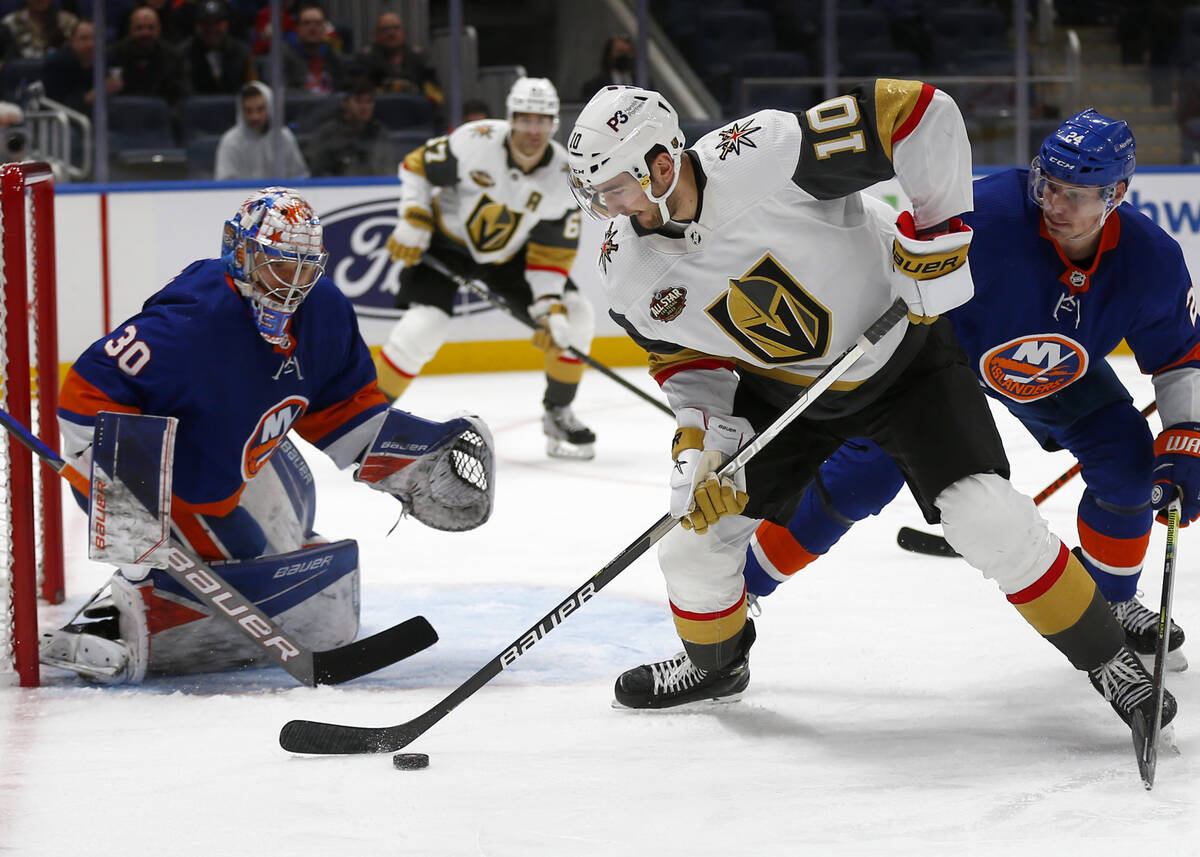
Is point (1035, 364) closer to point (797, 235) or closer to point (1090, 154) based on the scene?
point (1090, 154)

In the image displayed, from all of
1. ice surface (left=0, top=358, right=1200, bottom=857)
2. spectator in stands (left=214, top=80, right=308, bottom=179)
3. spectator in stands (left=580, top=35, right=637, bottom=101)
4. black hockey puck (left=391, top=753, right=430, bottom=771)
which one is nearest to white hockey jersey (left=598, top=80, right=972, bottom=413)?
ice surface (left=0, top=358, right=1200, bottom=857)

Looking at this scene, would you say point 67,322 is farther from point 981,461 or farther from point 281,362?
point 981,461

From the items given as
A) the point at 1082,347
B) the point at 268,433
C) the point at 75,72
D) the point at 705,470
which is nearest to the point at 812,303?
the point at 705,470

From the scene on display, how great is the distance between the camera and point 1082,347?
2512 millimetres

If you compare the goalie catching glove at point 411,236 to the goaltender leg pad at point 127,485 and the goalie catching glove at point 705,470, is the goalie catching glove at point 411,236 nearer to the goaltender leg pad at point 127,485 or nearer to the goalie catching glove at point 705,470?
the goaltender leg pad at point 127,485

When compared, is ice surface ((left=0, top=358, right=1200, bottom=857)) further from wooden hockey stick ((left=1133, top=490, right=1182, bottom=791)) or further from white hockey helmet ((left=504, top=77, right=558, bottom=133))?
white hockey helmet ((left=504, top=77, right=558, bottom=133))

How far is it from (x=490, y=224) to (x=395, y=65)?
2.15 metres

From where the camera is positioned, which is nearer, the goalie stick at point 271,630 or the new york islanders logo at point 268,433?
the goalie stick at point 271,630

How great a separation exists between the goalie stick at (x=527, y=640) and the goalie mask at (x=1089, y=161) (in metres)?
0.36

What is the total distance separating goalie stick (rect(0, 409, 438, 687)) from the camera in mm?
2521

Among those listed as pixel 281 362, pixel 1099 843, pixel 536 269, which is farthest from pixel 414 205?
pixel 1099 843

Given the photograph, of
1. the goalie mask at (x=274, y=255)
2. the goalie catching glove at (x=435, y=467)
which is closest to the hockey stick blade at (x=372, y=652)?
the goalie catching glove at (x=435, y=467)

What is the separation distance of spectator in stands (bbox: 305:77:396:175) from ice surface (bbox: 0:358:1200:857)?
330 centimetres

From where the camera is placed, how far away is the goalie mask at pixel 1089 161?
2.31 meters
